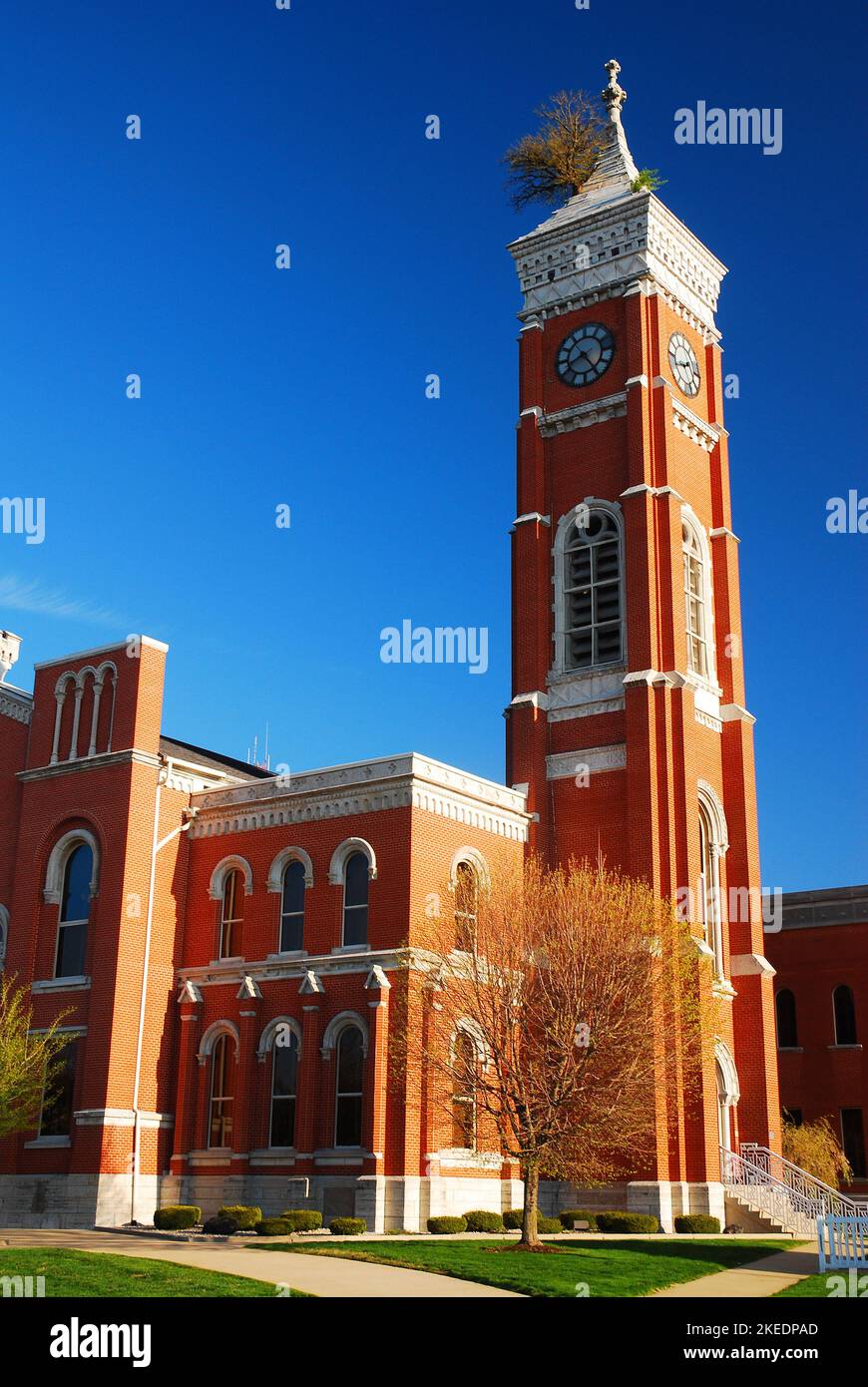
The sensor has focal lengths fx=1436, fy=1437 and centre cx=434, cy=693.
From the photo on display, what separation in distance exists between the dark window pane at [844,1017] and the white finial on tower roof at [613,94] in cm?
3248

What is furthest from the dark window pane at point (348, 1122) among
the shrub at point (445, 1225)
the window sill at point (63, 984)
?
the window sill at point (63, 984)

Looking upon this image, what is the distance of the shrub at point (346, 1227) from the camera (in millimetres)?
30641

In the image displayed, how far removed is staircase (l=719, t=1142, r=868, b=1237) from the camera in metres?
36.1

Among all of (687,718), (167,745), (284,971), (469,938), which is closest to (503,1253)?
(469,938)

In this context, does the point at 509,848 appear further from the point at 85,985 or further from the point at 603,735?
the point at 85,985

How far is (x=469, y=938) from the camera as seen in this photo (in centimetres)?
3431

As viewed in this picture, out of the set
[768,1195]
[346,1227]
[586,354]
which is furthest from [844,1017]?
[346,1227]

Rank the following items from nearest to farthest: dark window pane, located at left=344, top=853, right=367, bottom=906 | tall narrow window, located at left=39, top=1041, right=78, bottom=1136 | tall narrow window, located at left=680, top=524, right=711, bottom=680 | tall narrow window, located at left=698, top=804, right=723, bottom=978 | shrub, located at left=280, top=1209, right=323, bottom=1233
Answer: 1. shrub, located at left=280, top=1209, right=323, bottom=1233
2. dark window pane, located at left=344, top=853, right=367, bottom=906
3. tall narrow window, located at left=39, top=1041, right=78, bottom=1136
4. tall narrow window, located at left=698, top=804, right=723, bottom=978
5. tall narrow window, located at left=680, top=524, right=711, bottom=680

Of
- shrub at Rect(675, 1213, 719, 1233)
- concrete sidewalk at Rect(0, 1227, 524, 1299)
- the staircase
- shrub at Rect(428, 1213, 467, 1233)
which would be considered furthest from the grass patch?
the staircase

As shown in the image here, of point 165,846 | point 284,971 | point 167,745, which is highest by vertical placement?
point 167,745

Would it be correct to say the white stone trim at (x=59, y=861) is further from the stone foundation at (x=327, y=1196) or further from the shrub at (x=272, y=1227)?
the shrub at (x=272, y=1227)

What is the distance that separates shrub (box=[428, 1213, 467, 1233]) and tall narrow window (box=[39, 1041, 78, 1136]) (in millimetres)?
10180

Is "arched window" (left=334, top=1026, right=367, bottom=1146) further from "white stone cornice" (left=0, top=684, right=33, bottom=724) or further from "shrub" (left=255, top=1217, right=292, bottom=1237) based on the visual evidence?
"white stone cornice" (left=0, top=684, right=33, bottom=724)

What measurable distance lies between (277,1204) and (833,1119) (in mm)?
22917
